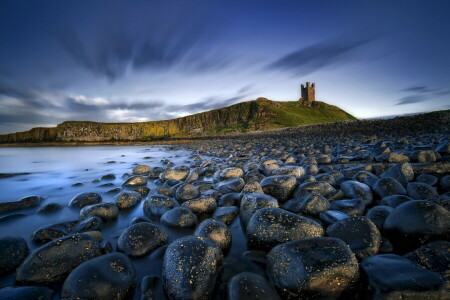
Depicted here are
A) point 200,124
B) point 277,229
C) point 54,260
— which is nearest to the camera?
point 54,260

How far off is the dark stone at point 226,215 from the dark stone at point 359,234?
1103 millimetres

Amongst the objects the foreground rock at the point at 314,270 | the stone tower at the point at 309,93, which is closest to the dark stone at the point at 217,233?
the foreground rock at the point at 314,270

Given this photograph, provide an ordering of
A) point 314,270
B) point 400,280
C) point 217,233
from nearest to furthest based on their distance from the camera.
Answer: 1. point 400,280
2. point 314,270
3. point 217,233

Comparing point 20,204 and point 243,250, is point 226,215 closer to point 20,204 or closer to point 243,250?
point 243,250

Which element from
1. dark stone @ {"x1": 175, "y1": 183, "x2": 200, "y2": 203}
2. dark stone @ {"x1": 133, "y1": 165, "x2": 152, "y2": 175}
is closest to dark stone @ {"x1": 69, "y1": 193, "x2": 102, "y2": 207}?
dark stone @ {"x1": 175, "y1": 183, "x2": 200, "y2": 203}

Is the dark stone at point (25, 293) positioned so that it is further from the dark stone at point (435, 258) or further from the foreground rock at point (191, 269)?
the dark stone at point (435, 258)

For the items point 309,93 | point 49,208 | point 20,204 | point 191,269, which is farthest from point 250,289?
point 309,93

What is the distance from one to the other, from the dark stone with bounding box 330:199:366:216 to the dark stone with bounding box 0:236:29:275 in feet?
10.5

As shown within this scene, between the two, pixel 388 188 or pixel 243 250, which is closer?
pixel 243 250

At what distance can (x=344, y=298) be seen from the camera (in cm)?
135

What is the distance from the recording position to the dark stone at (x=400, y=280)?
1147mm

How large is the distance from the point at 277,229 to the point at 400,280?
33.6 inches

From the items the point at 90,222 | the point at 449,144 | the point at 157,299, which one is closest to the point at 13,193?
the point at 90,222

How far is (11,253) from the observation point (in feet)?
5.73
